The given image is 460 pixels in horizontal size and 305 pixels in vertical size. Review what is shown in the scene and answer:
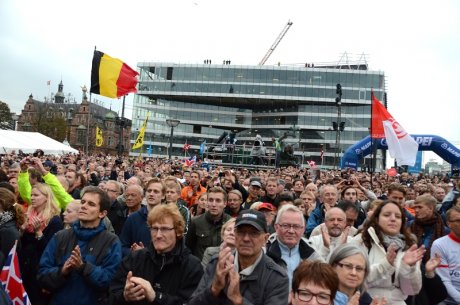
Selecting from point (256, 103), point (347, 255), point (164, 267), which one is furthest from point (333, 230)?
point (256, 103)

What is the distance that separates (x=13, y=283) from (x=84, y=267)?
0.63 m

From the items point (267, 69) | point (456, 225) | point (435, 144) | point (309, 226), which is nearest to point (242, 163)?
point (435, 144)

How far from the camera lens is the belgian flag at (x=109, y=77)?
13.8 meters

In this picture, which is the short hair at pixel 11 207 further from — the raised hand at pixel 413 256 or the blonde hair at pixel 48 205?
the raised hand at pixel 413 256

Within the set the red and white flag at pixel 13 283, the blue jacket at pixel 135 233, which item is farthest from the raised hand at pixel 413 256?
the red and white flag at pixel 13 283

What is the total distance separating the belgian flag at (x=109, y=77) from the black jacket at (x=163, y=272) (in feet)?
36.7

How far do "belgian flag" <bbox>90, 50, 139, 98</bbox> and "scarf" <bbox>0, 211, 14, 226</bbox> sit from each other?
9.95 meters

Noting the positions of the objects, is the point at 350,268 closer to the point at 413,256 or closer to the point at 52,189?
the point at 413,256

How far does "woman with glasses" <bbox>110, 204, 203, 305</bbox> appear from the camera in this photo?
3.47 m

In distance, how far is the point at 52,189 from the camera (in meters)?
6.29

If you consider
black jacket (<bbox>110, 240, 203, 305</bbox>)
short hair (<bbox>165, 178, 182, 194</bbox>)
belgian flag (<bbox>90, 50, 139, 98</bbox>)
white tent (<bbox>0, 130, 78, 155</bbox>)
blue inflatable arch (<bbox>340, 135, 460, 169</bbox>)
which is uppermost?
belgian flag (<bbox>90, 50, 139, 98</bbox>)

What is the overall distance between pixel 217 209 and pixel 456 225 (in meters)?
2.97

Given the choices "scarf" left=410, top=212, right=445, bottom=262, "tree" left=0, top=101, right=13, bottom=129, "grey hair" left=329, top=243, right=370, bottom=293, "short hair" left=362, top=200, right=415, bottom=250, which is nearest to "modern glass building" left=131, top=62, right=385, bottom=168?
"tree" left=0, top=101, right=13, bottom=129

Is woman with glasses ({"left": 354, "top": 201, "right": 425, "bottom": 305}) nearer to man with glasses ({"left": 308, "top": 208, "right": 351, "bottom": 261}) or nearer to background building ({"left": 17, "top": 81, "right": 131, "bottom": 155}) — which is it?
man with glasses ({"left": 308, "top": 208, "right": 351, "bottom": 261})
